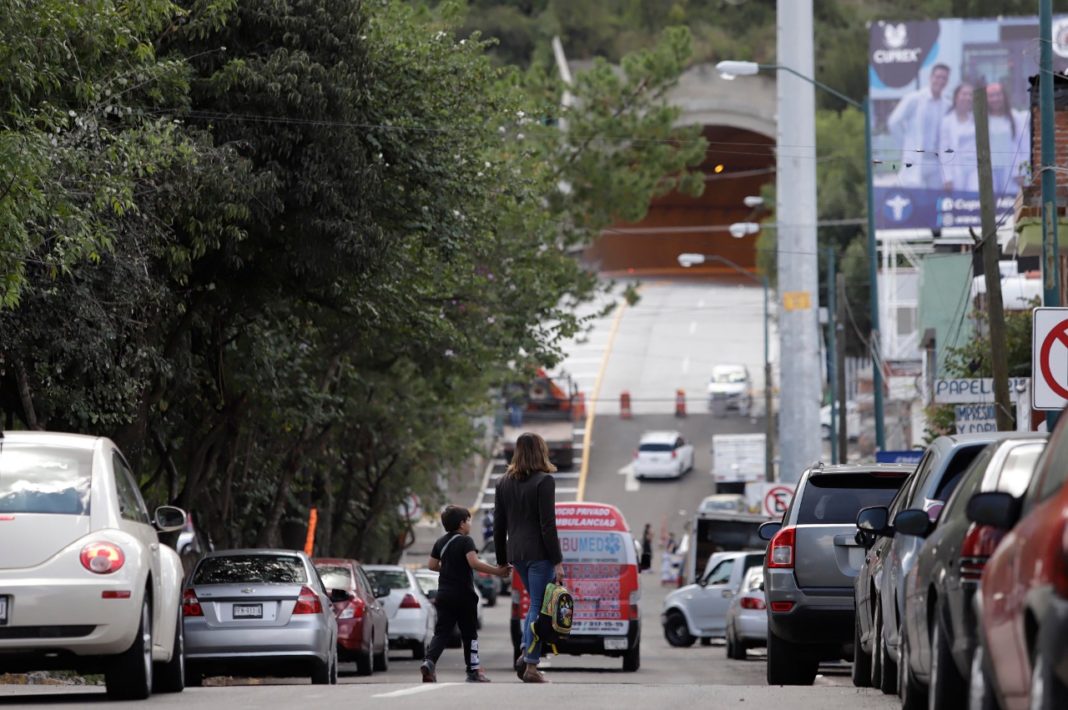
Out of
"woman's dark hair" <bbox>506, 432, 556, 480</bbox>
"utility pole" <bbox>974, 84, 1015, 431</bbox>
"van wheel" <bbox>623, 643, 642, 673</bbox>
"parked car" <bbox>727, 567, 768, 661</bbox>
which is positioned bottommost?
"van wheel" <bbox>623, 643, 642, 673</bbox>

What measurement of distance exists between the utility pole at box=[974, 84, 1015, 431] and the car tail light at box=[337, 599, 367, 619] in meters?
8.17

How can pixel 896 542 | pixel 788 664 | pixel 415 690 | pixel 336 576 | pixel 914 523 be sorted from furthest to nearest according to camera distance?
pixel 336 576 → pixel 788 664 → pixel 415 690 → pixel 896 542 → pixel 914 523

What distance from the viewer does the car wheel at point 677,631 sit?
34281 mm

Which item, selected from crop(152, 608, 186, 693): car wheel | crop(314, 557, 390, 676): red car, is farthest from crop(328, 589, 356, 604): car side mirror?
crop(152, 608, 186, 693): car wheel

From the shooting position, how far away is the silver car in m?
18.7

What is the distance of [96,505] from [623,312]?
90042 mm

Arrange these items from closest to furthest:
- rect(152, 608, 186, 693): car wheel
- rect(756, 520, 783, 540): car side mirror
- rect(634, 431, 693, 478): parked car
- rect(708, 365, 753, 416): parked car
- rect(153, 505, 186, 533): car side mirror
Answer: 1. rect(153, 505, 186, 533): car side mirror
2. rect(152, 608, 186, 693): car wheel
3. rect(756, 520, 783, 540): car side mirror
4. rect(634, 431, 693, 478): parked car
5. rect(708, 365, 753, 416): parked car

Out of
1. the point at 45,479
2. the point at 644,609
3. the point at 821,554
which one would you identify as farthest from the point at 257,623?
the point at 644,609

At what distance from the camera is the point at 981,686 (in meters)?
7.20

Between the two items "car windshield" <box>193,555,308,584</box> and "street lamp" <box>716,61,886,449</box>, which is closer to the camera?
"car windshield" <box>193,555,308,584</box>

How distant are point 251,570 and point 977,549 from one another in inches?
A: 479

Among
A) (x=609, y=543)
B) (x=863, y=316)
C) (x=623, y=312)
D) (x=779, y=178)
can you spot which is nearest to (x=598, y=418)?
(x=863, y=316)

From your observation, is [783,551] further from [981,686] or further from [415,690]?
[981,686]

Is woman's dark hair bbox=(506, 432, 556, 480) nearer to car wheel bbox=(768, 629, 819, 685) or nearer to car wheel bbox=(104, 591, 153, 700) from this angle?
car wheel bbox=(768, 629, 819, 685)
